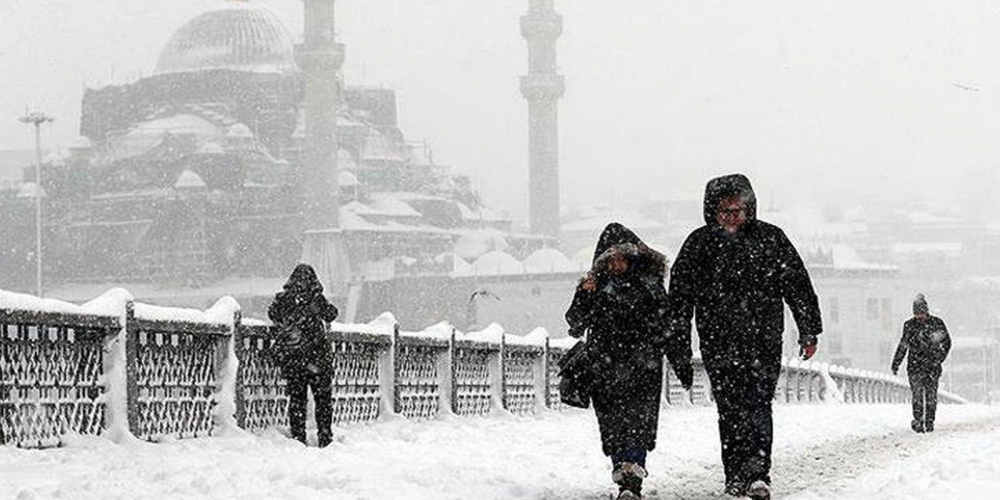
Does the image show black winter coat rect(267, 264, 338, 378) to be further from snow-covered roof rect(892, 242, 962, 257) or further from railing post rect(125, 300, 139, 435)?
snow-covered roof rect(892, 242, 962, 257)

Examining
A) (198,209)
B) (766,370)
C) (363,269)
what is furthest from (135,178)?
(766,370)

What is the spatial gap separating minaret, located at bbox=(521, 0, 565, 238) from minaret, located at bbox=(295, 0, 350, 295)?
12629mm

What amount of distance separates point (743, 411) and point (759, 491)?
17.9 inches

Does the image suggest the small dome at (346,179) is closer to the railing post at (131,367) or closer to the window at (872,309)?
the window at (872,309)

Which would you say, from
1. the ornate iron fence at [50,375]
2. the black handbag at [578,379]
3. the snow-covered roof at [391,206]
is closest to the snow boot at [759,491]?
the black handbag at [578,379]

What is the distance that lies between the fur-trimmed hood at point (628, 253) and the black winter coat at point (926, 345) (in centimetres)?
799

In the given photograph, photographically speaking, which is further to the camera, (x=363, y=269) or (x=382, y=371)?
(x=363, y=269)

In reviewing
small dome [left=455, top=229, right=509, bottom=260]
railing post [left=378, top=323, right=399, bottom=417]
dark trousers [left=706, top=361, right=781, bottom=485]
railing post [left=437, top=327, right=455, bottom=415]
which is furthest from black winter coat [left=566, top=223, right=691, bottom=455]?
small dome [left=455, top=229, right=509, bottom=260]

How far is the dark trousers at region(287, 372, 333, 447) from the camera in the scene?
33.9 feet

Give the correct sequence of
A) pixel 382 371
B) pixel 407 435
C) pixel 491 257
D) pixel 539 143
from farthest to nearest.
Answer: pixel 539 143 < pixel 491 257 < pixel 382 371 < pixel 407 435

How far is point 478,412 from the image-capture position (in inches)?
574

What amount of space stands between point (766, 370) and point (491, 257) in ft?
275

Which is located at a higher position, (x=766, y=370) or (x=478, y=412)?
(x=766, y=370)

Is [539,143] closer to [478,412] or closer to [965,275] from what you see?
[965,275]
